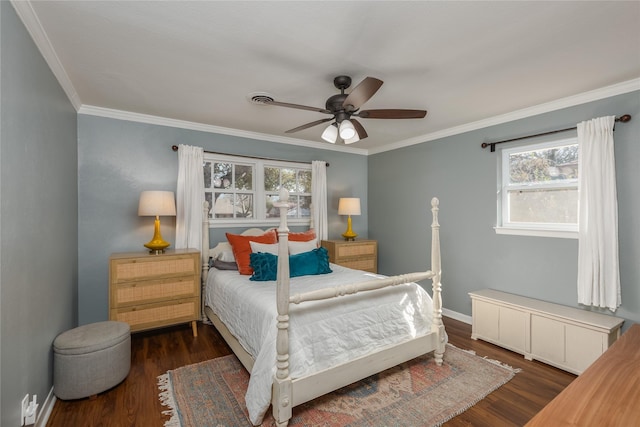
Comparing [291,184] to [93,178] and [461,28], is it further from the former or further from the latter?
[461,28]

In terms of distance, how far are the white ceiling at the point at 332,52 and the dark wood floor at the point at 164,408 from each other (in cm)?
243

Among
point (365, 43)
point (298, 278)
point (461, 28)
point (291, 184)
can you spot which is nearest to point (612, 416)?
point (461, 28)

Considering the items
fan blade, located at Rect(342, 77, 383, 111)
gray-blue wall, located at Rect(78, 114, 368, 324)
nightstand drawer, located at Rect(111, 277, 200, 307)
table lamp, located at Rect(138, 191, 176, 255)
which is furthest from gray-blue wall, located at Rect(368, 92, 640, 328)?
table lamp, located at Rect(138, 191, 176, 255)

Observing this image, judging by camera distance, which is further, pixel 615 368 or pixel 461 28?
pixel 461 28

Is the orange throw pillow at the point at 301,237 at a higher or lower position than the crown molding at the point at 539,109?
lower

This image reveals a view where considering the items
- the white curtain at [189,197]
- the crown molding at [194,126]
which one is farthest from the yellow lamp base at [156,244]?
the crown molding at [194,126]

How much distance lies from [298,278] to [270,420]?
4.18 feet

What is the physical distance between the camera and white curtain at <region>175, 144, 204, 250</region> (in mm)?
3572

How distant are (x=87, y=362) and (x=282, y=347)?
147cm

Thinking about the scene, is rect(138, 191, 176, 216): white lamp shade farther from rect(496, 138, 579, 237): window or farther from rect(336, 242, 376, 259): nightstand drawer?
rect(496, 138, 579, 237): window

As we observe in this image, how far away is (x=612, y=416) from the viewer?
0.97 metres

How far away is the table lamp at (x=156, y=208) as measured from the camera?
3.10m

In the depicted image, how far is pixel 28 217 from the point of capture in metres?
1.75

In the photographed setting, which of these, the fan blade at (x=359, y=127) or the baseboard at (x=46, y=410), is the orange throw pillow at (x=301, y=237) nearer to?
the fan blade at (x=359, y=127)
